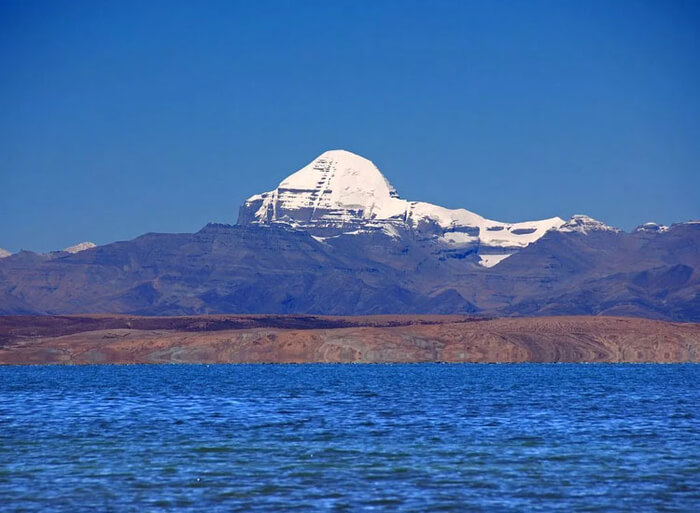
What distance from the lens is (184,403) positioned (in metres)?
121

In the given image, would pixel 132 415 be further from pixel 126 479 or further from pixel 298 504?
pixel 298 504

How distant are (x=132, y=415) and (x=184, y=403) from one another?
17837mm

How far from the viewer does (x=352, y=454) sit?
7019 centimetres

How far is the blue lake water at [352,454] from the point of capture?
53812mm

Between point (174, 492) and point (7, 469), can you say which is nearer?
point (174, 492)

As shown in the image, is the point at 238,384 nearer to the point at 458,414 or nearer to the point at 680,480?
the point at 458,414

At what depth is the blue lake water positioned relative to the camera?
53.8 meters

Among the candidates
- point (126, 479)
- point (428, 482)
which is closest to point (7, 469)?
point (126, 479)

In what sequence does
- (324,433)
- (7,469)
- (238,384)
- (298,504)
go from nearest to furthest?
(298,504) < (7,469) < (324,433) < (238,384)

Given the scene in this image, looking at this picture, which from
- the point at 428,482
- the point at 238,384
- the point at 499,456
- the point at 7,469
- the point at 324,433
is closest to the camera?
the point at 428,482

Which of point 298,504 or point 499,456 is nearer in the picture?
point 298,504

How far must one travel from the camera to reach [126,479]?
60.0 metres

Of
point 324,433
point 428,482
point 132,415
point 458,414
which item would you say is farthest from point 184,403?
point 428,482

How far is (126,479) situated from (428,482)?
49.2 feet
